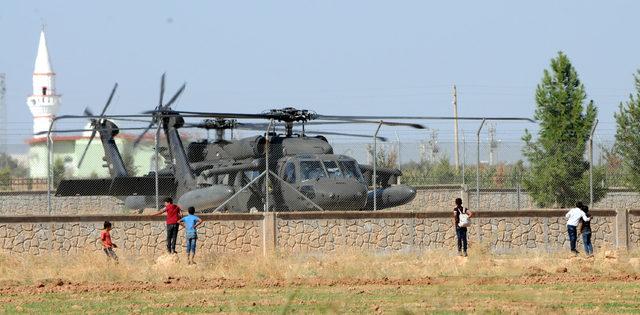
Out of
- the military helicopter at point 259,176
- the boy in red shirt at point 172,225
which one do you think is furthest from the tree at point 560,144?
the boy in red shirt at point 172,225

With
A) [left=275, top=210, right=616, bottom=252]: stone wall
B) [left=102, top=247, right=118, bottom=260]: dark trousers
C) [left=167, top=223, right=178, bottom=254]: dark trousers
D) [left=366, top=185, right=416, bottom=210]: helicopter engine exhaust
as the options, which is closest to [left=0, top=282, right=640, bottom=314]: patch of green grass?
[left=102, top=247, right=118, bottom=260]: dark trousers

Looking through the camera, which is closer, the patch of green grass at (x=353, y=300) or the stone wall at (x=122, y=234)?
the patch of green grass at (x=353, y=300)

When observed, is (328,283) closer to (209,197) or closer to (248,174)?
(209,197)

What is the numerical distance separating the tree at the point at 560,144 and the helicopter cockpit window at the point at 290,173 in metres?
9.00

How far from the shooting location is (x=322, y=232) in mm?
30531

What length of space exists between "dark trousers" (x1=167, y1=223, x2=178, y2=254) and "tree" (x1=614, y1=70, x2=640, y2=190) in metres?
15.8

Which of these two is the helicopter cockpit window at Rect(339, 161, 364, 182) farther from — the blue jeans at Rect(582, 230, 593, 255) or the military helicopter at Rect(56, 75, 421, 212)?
the blue jeans at Rect(582, 230, 593, 255)

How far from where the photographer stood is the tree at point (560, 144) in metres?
40.0

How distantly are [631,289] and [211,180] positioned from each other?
1649 cm

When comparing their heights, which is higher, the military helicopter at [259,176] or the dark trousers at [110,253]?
the military helicopter at [259,176]

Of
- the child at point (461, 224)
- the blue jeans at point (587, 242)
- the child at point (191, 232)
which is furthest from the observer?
the blue jeans at point (587, 242)

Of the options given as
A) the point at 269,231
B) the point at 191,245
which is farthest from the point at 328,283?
the point at 269,231

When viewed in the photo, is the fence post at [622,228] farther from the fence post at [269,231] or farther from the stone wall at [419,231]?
the fence post at [269,231]

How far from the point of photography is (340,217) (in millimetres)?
30609
